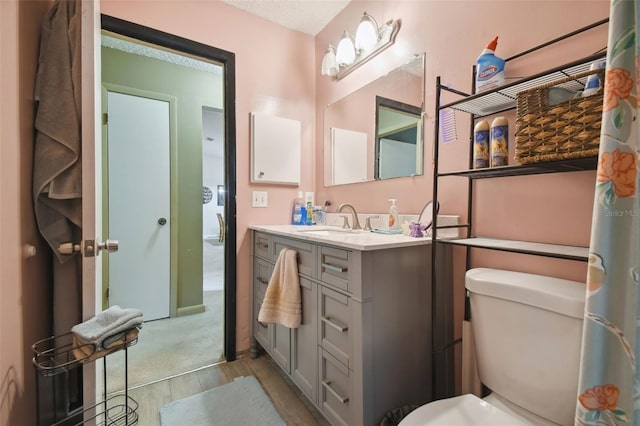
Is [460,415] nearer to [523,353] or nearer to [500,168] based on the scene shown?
[523,353]

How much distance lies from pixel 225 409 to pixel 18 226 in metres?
1.23

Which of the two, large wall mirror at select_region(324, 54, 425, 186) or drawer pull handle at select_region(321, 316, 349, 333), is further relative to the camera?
large wall mirror at select_region(324, 54, 425, 186)

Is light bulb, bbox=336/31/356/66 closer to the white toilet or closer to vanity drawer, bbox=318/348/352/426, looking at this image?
the white toilet

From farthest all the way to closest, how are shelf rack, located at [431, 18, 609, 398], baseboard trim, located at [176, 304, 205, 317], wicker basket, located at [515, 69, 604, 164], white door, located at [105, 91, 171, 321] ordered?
baseboard trim, located at [176, 304, 205, 317]
white door, located at [105, 91, 171, 321]
shelf rack, located at [431, 18, 609, 398]
wicker basket, located at [515, 69, 604, 164]

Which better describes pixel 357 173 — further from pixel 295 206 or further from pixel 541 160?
pixel 541 160

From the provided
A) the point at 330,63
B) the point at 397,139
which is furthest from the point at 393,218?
the point at 330,63

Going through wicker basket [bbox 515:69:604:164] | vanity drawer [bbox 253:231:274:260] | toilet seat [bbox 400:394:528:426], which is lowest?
toilet seat [bbox 400:394:528:426]

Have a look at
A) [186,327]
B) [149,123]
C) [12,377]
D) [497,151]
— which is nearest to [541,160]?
[497,151]

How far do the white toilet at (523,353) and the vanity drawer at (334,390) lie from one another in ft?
1.16

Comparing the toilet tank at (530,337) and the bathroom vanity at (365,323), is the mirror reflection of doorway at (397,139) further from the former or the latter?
the toilet tank at (530,337)

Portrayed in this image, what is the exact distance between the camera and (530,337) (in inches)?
34.1

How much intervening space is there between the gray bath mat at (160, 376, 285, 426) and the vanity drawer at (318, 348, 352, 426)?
0.97 ft

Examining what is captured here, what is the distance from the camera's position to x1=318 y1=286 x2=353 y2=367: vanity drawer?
1.13 metres

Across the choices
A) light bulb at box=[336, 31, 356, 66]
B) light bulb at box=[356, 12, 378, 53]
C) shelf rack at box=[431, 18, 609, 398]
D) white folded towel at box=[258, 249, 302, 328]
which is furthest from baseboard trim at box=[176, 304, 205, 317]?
light bulb at box=[356, 12, 378, 53]
